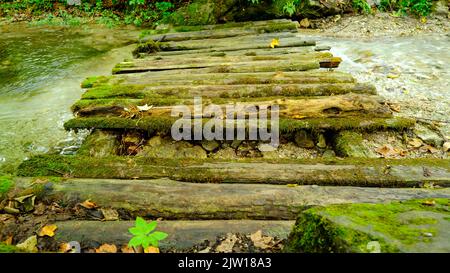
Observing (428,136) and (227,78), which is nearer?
(428,136)

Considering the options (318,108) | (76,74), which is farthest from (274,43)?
(76,74)

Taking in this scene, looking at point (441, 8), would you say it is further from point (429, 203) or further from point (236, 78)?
point (429, 203)

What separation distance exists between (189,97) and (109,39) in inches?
264

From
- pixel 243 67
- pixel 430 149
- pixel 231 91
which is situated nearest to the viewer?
pixel 430 149

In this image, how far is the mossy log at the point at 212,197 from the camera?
95.7 inches

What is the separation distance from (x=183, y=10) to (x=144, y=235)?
718 centimetres

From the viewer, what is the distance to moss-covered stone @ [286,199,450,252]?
54.0 inches

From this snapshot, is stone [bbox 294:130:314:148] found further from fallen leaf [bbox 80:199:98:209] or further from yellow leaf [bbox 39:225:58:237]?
yellow leaf [bbox 39:225:58:237]

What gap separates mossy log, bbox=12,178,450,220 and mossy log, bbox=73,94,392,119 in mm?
1368

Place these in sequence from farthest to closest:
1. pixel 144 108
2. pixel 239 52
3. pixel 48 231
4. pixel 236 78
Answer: pixel 239 52
pixel 236 78
pixel 144 108
pixel 48 231

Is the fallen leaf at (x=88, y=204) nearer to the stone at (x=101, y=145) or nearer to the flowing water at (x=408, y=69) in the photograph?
the stone at (x=101, y=145)

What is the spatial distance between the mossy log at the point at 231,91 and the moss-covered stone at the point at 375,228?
8.71 feet

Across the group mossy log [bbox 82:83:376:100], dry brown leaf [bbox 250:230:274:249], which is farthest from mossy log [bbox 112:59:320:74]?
dry brown leaf [bbox 250:230:274:249]

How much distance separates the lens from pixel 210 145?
150 inches
